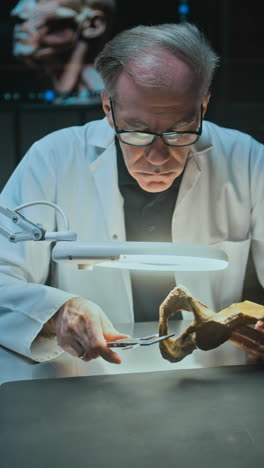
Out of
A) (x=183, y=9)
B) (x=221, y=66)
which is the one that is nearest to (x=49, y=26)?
(x=183, y=9)

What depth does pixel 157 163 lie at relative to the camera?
1.63 metres

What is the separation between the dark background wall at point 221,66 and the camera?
8.23 ft

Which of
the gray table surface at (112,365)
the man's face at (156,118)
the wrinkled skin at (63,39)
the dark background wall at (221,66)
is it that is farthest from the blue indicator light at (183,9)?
the gray table surface at (112,365)

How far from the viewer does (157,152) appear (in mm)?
1611

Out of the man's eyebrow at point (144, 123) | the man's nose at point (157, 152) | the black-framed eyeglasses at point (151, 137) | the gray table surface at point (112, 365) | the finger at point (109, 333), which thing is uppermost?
the man's eyebrow at point (144, 123)

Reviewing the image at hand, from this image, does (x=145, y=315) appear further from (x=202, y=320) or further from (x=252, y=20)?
(x=252, y=20)

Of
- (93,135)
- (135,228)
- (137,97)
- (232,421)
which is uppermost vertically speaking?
(137,97)

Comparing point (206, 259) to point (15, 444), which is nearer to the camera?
point (15, 444)

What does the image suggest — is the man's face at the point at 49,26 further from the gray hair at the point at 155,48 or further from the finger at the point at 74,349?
the finger at the point at 74,349

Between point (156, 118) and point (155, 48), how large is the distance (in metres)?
→ 0.19

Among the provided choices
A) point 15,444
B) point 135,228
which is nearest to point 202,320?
point 15,444

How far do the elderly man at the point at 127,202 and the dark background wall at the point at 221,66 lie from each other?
0.37 metres

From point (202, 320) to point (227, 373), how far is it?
0.46 feet

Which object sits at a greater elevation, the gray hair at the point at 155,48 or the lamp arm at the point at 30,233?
the gray hair at the point at 155,48
